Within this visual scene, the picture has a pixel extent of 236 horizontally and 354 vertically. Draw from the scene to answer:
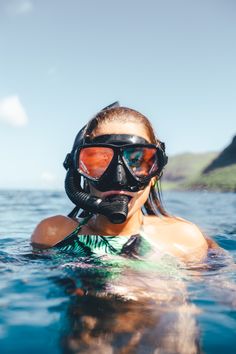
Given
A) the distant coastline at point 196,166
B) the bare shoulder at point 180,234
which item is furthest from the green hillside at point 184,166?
the bare shoulder at point 180,234

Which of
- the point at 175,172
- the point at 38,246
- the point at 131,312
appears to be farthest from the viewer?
the point at 175,172

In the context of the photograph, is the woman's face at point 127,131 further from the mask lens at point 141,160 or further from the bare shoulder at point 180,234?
the bare shoulder at point 180,234

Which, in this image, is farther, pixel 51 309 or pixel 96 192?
pixel 96 192

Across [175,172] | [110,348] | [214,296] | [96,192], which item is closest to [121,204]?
[96,192]

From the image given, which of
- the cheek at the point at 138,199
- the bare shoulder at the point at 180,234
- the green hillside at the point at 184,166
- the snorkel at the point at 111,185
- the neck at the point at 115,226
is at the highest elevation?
the snorkel at the point at 111,185

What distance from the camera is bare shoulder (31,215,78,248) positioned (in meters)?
3.24

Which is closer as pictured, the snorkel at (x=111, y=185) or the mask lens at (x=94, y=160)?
the snorkel at (x=111, y=185)

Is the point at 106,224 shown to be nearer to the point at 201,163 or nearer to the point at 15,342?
the point at 15,342

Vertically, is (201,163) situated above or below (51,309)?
below

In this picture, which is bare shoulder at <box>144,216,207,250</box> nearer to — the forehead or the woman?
the woman

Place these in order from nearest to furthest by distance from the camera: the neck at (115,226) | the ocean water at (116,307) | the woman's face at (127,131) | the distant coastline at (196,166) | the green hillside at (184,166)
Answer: the ocean water at (116,307) → the woman's face at (127,131) → the neck at (115,226) → the distant coastline at (196,166) → the green hillside at (184,166)

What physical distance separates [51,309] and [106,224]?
3.61 ft

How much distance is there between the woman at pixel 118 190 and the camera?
2775 millimetres

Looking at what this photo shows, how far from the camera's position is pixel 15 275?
8.85 feet
